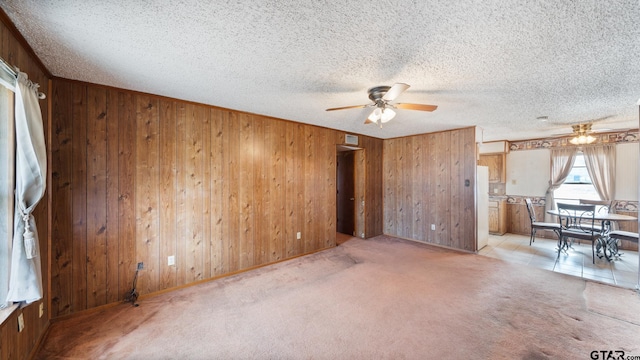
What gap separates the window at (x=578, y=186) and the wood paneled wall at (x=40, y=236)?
28.8 feet

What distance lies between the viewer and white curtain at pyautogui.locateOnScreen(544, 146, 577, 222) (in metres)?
5.47

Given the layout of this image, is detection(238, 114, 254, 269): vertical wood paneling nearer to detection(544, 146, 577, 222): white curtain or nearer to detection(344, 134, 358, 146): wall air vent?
detection(344, 134, 358, 146): wall air vent

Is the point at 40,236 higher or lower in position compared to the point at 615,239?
higher

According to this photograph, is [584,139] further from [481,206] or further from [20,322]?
[20,322]

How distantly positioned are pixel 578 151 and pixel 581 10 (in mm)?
5833

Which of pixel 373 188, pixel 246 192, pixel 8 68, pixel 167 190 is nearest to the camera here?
pixel 8 68

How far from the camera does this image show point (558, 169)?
5613 mm

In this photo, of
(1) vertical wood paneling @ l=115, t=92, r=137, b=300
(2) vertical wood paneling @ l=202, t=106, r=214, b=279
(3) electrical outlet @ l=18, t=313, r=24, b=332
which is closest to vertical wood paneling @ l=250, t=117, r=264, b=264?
(2) vertical wood paneling @ l=202, t=106, r=214, b=279

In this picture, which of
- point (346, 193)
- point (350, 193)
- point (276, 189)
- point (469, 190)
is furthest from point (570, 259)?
point (276, 189)

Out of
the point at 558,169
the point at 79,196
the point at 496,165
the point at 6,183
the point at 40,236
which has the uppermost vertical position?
the point at 496,165

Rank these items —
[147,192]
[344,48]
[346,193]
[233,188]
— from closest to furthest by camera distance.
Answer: [344,48]
[147,192]
[233,188]
[346,193]

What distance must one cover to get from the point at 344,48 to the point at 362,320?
251cm

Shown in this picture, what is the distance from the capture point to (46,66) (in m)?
2.18

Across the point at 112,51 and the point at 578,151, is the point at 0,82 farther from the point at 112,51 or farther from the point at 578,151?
the point at 578,151
